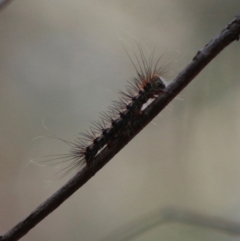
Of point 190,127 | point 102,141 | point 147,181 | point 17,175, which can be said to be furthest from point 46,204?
point 190,127

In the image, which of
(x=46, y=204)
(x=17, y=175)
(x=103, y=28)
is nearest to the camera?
(x=46, y=204)

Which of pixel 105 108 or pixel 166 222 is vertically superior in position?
pixel 105 108

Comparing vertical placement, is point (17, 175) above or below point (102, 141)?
below

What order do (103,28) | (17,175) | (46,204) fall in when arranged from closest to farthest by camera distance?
1. (46,204)
2. (17,175)
3. (103,28)

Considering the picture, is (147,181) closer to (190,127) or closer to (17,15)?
(190,127)
